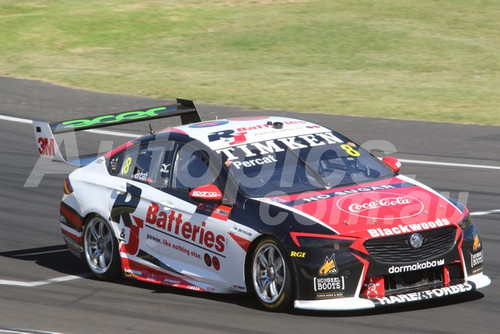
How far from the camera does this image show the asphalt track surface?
8.04 m

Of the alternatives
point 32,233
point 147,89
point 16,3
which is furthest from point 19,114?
point 16,3

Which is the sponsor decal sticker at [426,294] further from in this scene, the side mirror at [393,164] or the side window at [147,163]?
the side window at [147,163]

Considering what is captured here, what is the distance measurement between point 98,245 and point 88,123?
5.05 ft

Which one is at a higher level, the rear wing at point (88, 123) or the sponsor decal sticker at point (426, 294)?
the rear wing at point (88, 123)

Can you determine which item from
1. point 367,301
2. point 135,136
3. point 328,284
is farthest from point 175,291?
point 135,136

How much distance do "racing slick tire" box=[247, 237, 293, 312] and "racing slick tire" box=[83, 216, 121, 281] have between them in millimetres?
1877

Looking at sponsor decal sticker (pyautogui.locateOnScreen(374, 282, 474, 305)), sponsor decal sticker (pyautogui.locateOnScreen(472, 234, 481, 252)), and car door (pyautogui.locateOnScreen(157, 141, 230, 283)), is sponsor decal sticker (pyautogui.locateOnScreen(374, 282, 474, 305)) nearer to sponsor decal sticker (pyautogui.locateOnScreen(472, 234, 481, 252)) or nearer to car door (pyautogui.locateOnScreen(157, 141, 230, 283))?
sponsor decal sticker (pyautogui.locateOnScreen(472, 234, 481, 252))

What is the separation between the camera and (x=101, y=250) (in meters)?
10.1

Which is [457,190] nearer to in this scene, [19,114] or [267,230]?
[267,230]

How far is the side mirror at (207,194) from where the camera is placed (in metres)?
8.68

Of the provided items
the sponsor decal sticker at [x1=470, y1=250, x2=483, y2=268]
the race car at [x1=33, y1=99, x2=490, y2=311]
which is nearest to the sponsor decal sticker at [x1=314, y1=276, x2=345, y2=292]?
the race car at [x1=33, y1=99, x2=490, y2=311]

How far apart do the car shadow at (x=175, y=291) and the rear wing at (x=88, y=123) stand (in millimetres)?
1028

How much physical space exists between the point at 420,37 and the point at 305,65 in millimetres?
4125

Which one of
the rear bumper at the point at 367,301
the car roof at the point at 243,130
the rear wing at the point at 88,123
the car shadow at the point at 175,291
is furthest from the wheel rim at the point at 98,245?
the rear bumper at the point at 367,301
